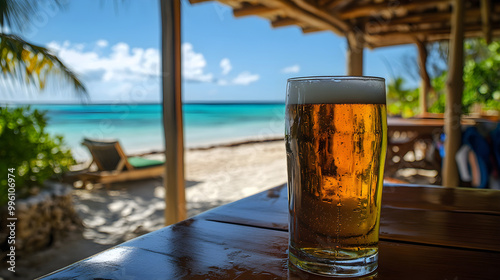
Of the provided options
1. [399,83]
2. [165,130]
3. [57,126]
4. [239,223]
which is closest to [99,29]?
[57,126]

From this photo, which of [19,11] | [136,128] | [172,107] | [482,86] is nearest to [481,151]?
[172,107]

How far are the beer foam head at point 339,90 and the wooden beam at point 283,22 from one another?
14.6 ft

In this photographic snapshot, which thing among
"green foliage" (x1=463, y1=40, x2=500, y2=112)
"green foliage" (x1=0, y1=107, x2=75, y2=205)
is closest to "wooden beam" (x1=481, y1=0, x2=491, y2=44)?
"green foliage" (x1=463, y1=40, x2=500, y2=112)

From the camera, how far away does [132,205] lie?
4.56m

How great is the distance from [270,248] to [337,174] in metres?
0.14

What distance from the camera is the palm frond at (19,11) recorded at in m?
2.50

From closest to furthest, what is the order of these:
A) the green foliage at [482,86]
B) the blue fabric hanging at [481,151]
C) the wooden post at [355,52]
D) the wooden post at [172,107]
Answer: the blue fabric hanging at [481,151] < the wooden post at [172,107] < the wooden post at [355,52] < the green foliage at [482,86]

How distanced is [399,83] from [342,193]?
14719 mm

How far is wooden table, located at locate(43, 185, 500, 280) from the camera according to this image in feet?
1.27

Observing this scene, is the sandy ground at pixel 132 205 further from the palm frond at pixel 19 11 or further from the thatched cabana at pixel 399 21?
the palm frond at pixel 19 11

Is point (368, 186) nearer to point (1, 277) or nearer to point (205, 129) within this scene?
point (1, 277)

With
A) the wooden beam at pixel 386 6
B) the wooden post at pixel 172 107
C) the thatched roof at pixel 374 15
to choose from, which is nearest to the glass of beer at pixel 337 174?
the wooden post at pixel 172 107

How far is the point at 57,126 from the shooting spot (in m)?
20.5

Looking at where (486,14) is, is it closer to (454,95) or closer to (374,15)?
(374,15)
